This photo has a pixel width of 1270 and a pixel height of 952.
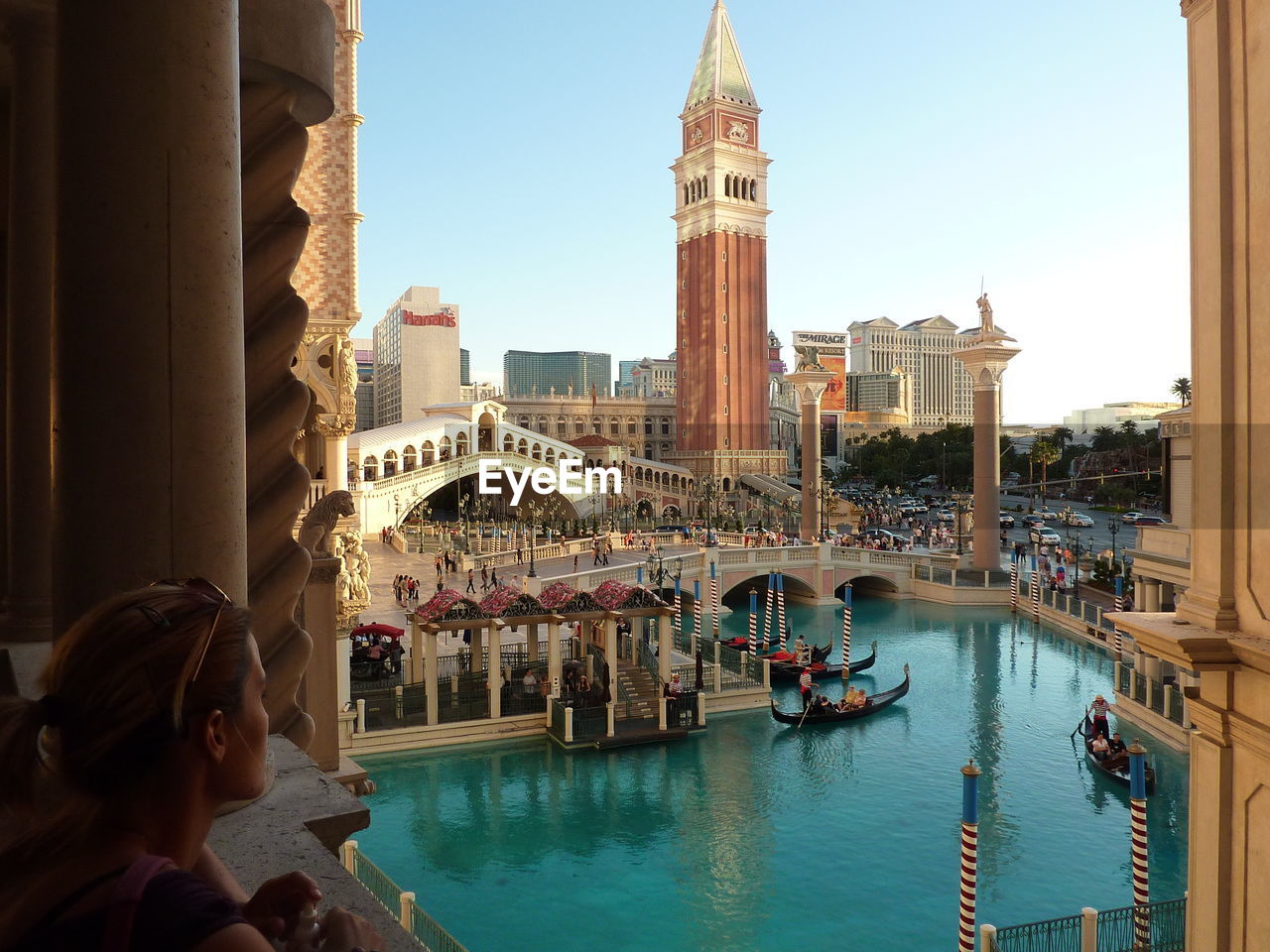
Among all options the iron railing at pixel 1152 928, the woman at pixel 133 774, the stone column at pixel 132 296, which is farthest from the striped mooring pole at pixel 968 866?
the woman at pixel 133 774

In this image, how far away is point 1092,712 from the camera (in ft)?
70.6

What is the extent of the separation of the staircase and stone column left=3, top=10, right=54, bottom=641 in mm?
17321

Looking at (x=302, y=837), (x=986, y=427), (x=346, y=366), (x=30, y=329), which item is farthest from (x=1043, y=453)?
(x=302, y=837)

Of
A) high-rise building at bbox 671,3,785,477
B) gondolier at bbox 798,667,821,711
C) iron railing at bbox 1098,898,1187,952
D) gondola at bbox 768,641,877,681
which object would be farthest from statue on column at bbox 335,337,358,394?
high-rise building at bbox 671,3,785,477

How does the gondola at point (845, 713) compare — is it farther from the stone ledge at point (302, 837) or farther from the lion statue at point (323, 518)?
the stone ledge at point (302, 837)

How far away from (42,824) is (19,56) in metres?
3.08

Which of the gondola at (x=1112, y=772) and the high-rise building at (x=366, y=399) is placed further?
the high-rise building at (x=366, y=399)

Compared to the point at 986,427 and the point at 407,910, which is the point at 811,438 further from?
the point at 407,910

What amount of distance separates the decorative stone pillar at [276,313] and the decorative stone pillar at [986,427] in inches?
1377

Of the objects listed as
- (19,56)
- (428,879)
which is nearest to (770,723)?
(428,879)

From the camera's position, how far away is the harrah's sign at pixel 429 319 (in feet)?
294

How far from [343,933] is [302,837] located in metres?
0.72

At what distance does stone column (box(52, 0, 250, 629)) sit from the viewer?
1833 mm

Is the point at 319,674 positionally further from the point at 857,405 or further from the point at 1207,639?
the point at 857,405
